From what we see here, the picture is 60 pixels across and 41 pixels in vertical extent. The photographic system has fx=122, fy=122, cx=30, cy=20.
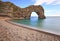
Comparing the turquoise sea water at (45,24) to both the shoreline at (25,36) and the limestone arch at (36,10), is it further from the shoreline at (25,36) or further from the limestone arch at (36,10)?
the limestone arch at (36,10)

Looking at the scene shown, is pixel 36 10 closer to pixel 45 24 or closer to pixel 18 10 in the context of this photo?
pixel 18 10

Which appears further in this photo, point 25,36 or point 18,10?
point 18,10

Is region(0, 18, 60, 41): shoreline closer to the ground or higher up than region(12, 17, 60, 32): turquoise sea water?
higher up

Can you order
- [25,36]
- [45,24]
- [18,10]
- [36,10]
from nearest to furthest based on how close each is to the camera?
[25,36]
[45,24]
[18,10]
[36,10]

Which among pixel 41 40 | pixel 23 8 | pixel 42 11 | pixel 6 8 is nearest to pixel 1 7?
pixel 6 8

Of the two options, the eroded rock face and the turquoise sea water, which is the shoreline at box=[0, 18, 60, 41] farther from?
the eroded rock face

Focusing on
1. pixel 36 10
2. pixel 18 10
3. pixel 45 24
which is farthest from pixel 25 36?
pixel 36 10

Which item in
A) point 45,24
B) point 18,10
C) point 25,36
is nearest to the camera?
point 25,36

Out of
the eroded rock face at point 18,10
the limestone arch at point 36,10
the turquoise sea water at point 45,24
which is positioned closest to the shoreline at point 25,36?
the turquoise sea water at point 45,24

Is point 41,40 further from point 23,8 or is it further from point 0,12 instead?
point 23,8

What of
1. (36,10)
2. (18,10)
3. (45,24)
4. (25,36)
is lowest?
(45,24)

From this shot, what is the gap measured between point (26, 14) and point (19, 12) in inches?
199

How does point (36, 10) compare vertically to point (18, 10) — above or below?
below

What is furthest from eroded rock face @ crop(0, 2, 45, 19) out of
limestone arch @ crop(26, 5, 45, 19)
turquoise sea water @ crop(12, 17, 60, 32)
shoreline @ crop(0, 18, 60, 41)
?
shoreline @ crop(0, 18, 60, 41)
